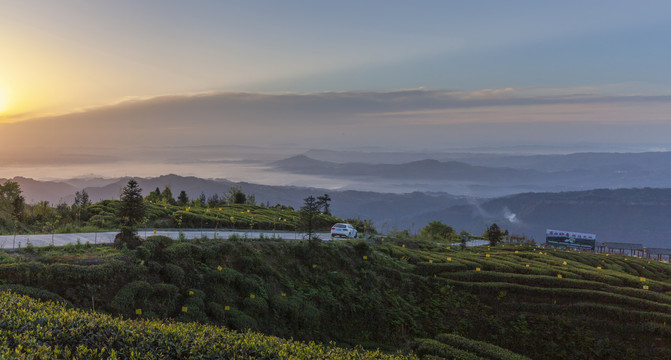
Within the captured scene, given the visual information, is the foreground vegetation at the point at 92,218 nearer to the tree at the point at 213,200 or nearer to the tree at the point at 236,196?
the tree at the point at 213,200

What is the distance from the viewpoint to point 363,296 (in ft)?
83.4

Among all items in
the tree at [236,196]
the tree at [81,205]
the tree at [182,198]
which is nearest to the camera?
the tree at [81,205]

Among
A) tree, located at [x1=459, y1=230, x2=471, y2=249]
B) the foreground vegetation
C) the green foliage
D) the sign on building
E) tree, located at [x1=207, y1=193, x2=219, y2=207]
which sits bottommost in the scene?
the sign on building

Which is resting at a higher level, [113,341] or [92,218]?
[92,218]

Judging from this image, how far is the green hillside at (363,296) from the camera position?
60.0 feet

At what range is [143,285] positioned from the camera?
60.5 feet

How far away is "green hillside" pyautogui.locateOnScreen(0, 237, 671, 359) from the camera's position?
60.0 feet

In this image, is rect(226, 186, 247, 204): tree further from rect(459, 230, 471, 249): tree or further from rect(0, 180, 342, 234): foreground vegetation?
rect(459, 230, 471, 249): tree

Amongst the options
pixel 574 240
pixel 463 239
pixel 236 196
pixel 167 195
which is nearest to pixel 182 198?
pixel 167 195

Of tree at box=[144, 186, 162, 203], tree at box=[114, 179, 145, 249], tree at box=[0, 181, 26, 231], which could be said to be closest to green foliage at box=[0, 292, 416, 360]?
tree at box=[114, 179, 145, 249]

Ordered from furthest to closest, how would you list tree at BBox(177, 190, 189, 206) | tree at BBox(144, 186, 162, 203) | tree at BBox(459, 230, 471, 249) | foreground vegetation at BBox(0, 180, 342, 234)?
tree at BBox(459, 230, 471, 249), tree at BBox(144, 186, 162, 203), tree at BBox(177, 190, 189, 206), foreground vegetation at BBox(0, 180, 342, 234)

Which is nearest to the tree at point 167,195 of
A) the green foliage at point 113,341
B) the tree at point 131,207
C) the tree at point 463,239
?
the tree at point 131,207

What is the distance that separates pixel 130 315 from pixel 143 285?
5.19ft

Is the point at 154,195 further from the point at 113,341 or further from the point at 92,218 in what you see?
the point at 113,341
